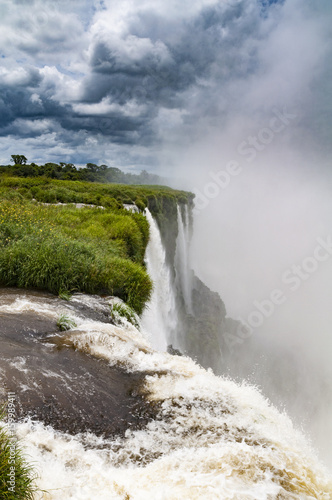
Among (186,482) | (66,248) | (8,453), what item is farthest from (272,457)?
(66,248)

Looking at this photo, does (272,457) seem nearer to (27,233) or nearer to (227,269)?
(27,233)

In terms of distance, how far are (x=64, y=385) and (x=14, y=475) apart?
1552 millimetres

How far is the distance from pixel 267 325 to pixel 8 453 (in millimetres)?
54523

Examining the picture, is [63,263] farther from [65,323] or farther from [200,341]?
[200,341]

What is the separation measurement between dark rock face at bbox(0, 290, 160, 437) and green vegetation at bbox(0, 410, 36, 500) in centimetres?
67

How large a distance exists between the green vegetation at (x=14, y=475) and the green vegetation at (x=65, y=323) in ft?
8.40

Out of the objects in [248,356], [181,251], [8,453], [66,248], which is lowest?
[248,356]

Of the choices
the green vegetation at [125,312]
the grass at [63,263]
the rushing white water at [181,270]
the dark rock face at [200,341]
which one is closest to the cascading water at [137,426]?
the green vegetation at [125,312]

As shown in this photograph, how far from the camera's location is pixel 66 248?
24.7ft

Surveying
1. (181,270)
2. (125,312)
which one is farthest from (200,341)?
(125,312)

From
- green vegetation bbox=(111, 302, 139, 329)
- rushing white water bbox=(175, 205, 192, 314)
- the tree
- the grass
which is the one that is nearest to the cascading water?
green vegetation bbox=(111, 302, 139, 329)

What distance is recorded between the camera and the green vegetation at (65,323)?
505 cm

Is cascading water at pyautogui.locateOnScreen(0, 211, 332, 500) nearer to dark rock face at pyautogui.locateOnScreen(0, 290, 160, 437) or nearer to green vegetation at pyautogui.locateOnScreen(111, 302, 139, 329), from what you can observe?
dark rock face at pyautogui.locateOnScreen(0, 290, 160, 437)

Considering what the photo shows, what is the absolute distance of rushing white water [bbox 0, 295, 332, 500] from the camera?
98.1 inches
